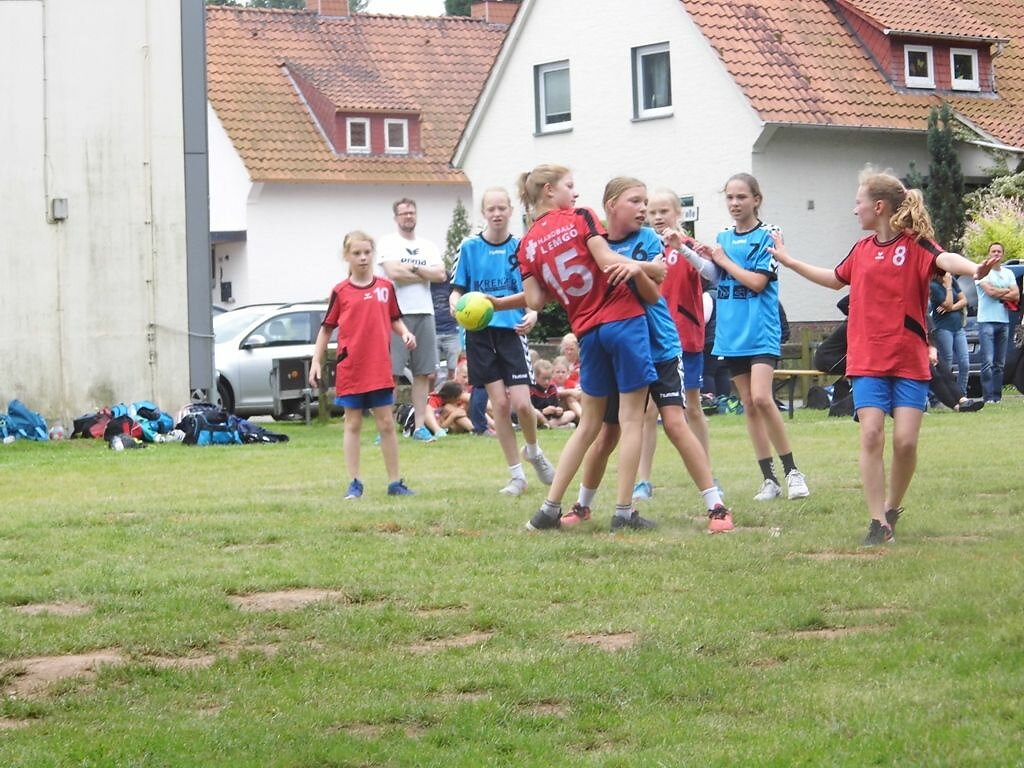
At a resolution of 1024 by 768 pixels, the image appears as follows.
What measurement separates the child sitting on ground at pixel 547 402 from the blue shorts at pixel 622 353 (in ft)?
35.5

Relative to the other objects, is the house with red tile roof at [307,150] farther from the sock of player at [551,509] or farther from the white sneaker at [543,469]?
the sock of player at [551,509]

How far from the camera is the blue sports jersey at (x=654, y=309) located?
33.3 ft

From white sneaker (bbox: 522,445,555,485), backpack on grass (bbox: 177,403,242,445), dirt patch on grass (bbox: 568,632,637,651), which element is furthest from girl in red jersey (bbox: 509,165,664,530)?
backpack on grass (bbox: 177,403,242,445)

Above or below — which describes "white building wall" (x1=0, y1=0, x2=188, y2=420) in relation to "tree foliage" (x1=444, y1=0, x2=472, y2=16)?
below

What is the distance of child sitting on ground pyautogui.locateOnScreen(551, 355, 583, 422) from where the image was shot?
21547 mm

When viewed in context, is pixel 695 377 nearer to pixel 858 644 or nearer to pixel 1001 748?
pixel 858 644

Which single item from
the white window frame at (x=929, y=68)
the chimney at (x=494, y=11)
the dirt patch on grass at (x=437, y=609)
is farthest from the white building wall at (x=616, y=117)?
the dirt patch on grass at (x=437, y=609)

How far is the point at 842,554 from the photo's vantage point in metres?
8.98

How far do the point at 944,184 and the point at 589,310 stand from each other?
27.0 m

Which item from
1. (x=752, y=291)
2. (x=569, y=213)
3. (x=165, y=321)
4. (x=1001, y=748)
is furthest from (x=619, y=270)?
(x=165, y=321)

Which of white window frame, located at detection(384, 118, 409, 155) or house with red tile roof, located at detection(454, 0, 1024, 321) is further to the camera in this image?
white window frame, located at detection(384, 118, 409, 155)

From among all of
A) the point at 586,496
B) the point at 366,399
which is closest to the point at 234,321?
the point at 366,399

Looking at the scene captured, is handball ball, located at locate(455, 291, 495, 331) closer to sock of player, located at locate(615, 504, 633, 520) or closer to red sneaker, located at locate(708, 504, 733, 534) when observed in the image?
sock of player, located at locate(615, 504, 633, 520)

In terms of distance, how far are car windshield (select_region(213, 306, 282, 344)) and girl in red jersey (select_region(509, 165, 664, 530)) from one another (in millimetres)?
16088
